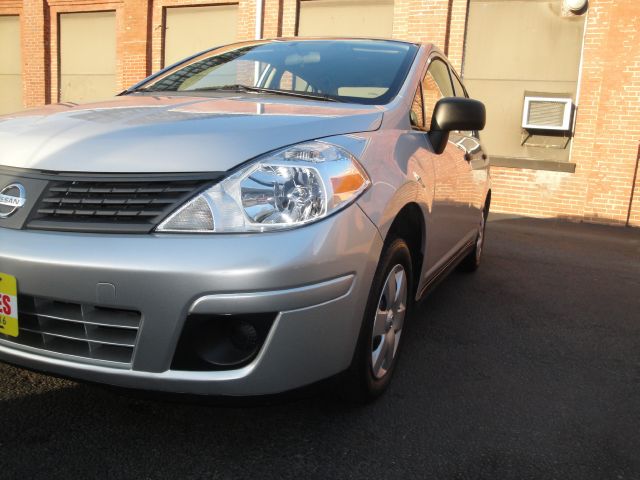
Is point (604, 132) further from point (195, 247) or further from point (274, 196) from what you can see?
point (195, 247)

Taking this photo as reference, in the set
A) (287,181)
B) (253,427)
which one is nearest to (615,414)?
(253,427)

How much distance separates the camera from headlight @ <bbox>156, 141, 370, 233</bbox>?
70.6 inches

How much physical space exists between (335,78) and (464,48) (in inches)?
287

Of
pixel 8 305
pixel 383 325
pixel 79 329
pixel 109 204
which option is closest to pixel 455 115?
pixel 383 325

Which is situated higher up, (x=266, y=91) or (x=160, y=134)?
(x=266, y=91)

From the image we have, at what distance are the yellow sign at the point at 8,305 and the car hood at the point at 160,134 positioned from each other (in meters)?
0.37

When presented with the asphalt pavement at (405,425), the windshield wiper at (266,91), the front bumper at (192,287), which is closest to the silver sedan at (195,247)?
the front bumper at (192,287)

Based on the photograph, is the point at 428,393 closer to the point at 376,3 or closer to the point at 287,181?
the point at 287,181

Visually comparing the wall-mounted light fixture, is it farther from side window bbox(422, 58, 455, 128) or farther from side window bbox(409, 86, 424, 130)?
side window bbox(409, 86, 424, 130)

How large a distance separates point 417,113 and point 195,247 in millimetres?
1626

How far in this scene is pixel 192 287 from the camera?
5.59ft

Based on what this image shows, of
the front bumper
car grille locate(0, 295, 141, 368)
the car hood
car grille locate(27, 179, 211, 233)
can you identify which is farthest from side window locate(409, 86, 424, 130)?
car grille locate(0, 295, 141, 368)

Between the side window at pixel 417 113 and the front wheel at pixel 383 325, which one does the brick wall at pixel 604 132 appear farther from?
the front wheel at pixel 383 325

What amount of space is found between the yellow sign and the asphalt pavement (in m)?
0.38
